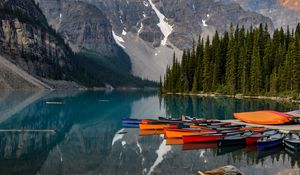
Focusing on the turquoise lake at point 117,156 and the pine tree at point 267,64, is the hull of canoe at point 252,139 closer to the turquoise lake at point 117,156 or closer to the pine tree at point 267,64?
the turquoise lake at point 117,156

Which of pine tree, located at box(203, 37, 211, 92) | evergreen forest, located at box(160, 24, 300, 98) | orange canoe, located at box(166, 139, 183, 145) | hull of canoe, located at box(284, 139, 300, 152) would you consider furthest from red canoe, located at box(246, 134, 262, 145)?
pine tree, located at box(203, 37, 211, 92)

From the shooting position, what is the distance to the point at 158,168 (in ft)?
87.3

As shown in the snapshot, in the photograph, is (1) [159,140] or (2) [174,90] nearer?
(1) [159,140]

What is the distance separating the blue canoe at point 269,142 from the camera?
32750 mm

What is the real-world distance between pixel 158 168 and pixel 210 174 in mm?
6267

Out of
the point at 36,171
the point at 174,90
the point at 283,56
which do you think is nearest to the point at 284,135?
the point at 36,171

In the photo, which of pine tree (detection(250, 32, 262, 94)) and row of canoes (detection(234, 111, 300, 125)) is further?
pine tree (detection(250, 32, 262, 94))

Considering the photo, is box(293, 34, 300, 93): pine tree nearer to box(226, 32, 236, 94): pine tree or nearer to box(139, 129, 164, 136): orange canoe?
box(226, 32, 236, 94): pine tree

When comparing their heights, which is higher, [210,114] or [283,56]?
[283,56]

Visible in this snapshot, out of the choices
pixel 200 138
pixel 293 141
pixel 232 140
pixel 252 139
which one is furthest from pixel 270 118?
pixel 200 138

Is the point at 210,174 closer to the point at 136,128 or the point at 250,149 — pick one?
the point at 250,149

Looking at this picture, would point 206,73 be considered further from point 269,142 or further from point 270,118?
point 269,142

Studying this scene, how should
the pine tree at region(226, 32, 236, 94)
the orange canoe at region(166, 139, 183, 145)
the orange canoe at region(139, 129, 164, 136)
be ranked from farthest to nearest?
the pine tree at region(226, 32, 236, 94) < the orange canoe at region(139, 129, 164, 136) < the orange canoe at region(166, 139, 183, 145)

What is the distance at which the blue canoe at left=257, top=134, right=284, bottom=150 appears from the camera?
3275 centimetres
